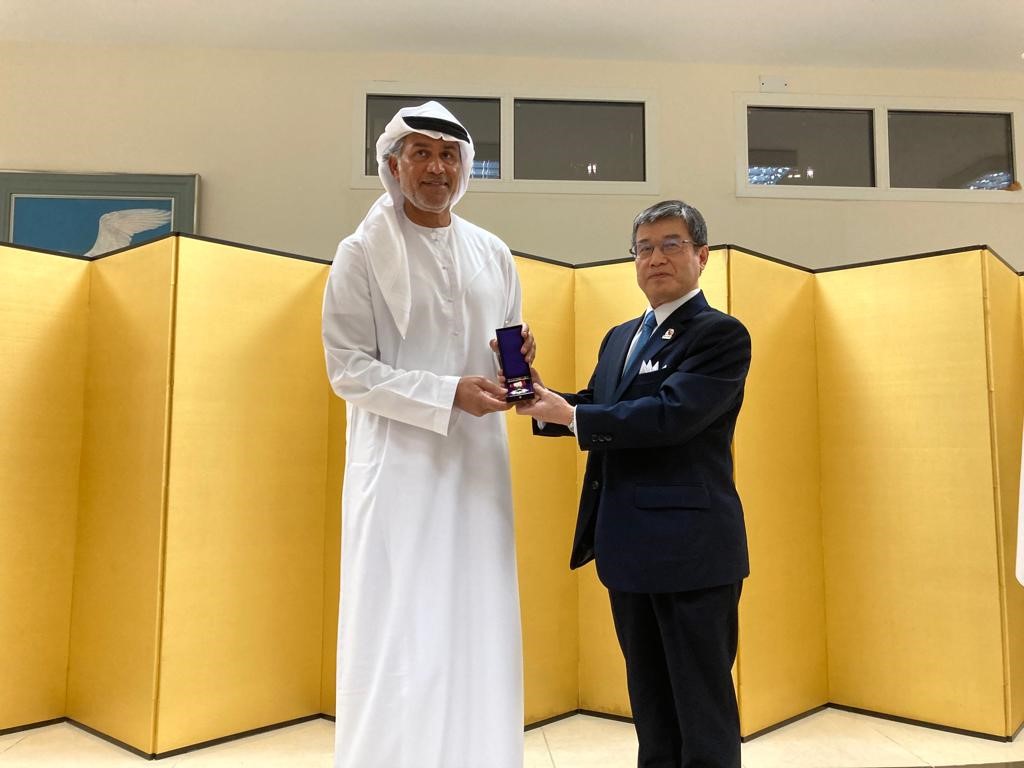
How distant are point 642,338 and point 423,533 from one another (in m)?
0.73

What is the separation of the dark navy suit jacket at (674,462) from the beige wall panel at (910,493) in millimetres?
1689

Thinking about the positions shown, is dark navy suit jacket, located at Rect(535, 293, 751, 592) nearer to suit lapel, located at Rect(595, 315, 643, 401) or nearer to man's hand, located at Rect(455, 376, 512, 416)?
suit lapel, located at Rect(595, 315, 643, 401)

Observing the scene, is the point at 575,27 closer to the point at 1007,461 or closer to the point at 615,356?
the point at 1007,461

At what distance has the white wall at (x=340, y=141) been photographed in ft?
16.5

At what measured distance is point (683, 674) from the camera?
1842 mm

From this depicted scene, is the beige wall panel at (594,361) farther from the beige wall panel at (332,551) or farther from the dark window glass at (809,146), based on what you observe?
the dark window glass at (809,146)

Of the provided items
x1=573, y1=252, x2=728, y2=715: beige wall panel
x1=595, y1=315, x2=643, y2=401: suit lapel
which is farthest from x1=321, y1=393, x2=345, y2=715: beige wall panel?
x1=595, y1=315, x2=643, y2=401: suit lapel

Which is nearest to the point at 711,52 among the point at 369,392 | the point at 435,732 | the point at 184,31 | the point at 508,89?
the point at 508,89

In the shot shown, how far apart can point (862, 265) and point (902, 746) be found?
1.89 meters

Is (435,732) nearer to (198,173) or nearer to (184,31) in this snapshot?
(198,173)

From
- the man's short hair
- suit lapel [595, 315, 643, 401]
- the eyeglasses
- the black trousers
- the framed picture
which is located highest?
the framed picture

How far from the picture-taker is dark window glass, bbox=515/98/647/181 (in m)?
5.29

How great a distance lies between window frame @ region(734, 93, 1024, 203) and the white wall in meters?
0.06

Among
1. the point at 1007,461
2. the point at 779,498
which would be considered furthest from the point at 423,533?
the point at 1007,461
